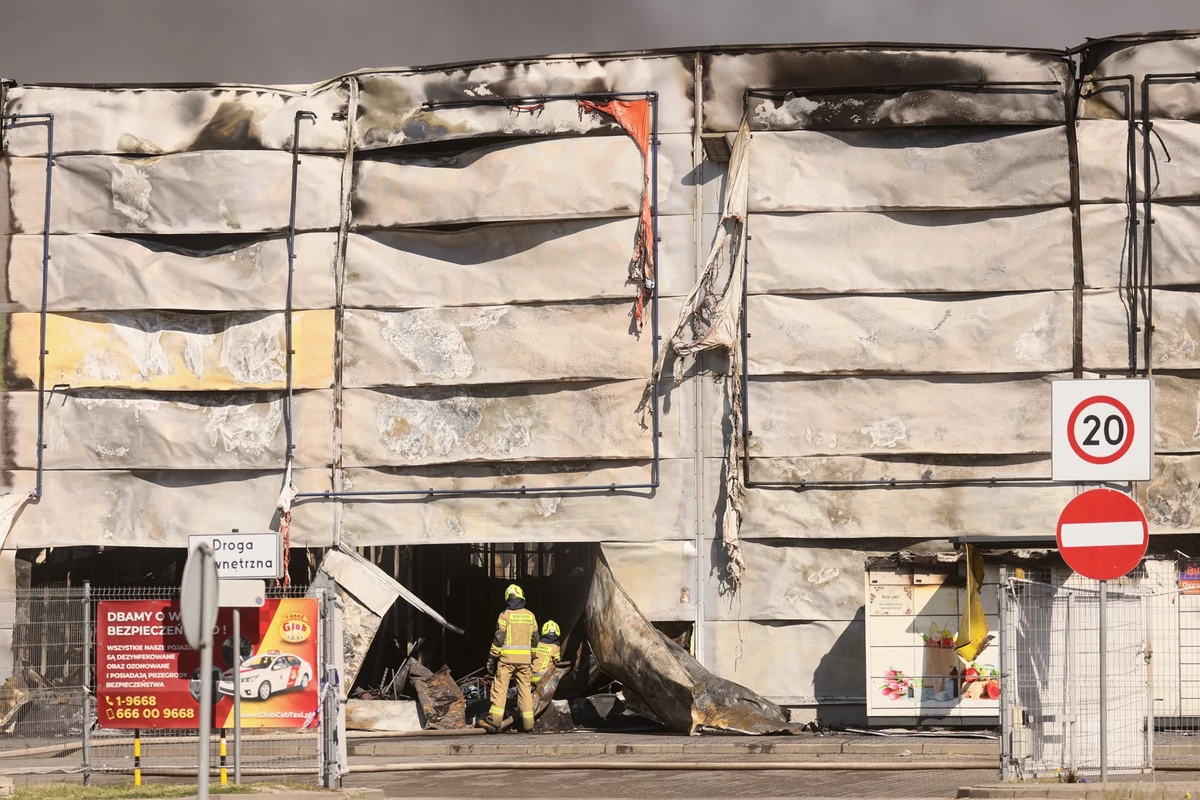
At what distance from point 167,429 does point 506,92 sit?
6.03 m

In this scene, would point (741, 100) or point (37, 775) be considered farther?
point (741, 100)

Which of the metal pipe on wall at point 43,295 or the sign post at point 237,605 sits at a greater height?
the metal pipe on wall at point 43,295

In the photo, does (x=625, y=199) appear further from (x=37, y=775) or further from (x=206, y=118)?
(x=37, y=775)

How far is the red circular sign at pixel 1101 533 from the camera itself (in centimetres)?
1155

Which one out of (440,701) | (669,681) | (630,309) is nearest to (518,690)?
(440,701)

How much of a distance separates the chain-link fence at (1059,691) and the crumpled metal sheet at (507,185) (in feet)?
30.8

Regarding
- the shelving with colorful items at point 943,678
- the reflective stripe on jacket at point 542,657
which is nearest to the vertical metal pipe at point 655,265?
the reflective stripe on jacket at point 542,657

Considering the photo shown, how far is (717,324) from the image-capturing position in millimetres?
20438

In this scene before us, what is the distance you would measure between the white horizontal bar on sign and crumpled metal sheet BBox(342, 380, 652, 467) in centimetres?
946

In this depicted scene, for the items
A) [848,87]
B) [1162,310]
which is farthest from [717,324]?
[1162,310]

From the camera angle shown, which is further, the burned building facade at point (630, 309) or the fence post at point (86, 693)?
the burned building facade at point (630, 309)

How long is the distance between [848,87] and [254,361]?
26.7 ft

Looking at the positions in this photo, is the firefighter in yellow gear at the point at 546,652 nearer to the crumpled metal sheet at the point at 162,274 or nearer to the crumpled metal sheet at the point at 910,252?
the crumpled metal sheet at the point at 910,252

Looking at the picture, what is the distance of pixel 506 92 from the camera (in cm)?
2138
